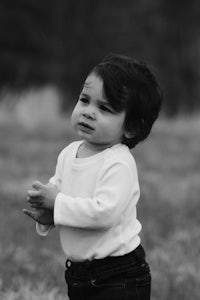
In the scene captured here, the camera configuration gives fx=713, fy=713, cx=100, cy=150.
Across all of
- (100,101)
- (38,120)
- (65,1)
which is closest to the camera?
(100,101)

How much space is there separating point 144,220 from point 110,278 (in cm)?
366

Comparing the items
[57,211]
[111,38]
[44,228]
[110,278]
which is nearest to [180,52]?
[111,38]

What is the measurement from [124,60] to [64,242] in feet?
2.77

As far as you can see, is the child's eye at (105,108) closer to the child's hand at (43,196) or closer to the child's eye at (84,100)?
the child's eye at (84,100)

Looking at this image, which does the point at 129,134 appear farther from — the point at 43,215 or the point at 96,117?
the point at 43,215

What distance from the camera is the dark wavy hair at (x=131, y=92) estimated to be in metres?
3.06

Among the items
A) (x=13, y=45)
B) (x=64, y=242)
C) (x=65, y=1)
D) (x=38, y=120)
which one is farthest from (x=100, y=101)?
(x=65, y=1)

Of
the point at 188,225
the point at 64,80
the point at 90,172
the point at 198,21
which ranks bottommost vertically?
the point at 64,80

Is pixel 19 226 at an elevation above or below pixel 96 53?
above

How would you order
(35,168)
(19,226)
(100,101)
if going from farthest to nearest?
(35,168)
(19,226)
(100,101)

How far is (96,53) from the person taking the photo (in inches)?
918

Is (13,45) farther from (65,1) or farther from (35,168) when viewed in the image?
(35,168)

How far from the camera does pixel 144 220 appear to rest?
6.79 metres

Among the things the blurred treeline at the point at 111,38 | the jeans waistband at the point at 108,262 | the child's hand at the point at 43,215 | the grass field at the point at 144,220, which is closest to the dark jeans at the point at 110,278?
the jeans waistband at the point at 108,262
